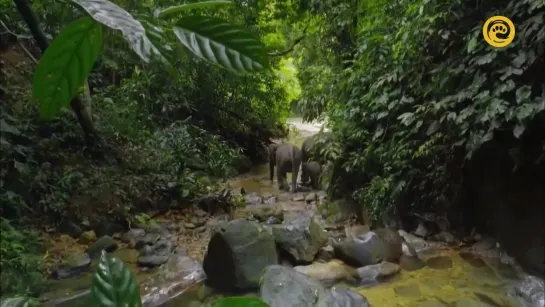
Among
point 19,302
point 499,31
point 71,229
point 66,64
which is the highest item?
point 499,31

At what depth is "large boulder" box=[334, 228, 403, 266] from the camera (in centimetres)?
287

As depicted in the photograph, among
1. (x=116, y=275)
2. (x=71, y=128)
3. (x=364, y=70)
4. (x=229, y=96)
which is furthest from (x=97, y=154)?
(x=116, y=275)

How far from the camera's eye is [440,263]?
2811mm

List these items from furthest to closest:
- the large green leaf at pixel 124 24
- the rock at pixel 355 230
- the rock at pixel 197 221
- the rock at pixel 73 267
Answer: the rock at pixel 197 221 < the rock at pixel 355 230 < the rock at pixel 73 267 < the large green leaf at pixel 124 24

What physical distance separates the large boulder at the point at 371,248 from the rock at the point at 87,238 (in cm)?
171

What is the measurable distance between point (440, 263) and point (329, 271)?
71 cm

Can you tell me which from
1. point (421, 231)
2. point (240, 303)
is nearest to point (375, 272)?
point (421, 231)

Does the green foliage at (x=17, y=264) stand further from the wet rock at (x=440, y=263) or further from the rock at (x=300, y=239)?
the wet rock at (x=440, y=263)

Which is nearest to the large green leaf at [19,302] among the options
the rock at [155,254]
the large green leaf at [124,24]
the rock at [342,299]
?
the large green leaf at [124,24]

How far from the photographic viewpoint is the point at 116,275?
11.7 inches

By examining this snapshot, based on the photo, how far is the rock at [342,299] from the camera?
7.28 feet

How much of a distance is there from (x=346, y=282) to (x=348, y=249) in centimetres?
29

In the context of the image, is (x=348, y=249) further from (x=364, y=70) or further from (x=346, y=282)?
(x=364, y=70)

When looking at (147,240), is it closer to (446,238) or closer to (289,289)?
(289,289)
